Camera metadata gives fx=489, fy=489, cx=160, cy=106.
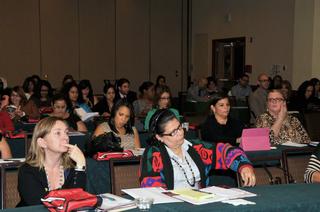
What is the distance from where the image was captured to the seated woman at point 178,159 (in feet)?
9.98

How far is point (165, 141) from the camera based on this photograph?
3.17 m

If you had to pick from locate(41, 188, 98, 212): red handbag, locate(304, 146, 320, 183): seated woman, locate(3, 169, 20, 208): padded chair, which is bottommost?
locate(3, 169, 20, 208): padded chair

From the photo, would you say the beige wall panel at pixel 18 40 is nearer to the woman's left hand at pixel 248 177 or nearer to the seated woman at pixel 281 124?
the seated woman at pixel 281 124

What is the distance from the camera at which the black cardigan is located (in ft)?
9.44

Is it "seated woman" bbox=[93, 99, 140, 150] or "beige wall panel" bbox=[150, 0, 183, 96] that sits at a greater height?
"beige wall panel" bbox=[150, 0, 183, 96]

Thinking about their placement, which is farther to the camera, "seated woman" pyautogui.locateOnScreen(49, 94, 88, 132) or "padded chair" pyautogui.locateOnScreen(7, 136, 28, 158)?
"seated woman" pyautogui.locateOnScreen(49, 94, 88, 132)

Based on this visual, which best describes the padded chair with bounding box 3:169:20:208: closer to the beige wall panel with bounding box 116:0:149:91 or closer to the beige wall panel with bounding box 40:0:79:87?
the beige wall panel with bounding box 40:0:79:87

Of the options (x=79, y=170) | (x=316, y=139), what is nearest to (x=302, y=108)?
(x=316, y=139)

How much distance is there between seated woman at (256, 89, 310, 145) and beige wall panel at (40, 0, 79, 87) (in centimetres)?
996

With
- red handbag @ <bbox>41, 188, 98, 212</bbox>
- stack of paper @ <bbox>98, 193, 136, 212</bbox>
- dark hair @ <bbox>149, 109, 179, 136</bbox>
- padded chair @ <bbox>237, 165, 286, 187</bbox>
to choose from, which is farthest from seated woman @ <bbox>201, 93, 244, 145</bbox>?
red handbag @ <bbox>41, 188, 98, 212</bbox>

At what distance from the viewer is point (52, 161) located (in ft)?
10.1

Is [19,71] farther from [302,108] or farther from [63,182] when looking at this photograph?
[63,182]

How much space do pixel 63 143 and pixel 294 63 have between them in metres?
9.07

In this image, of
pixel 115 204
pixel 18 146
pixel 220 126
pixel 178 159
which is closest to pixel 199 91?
pixel 220 126
